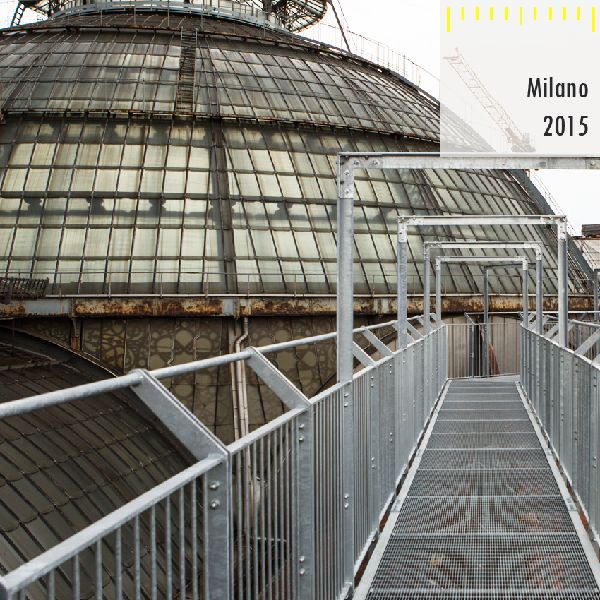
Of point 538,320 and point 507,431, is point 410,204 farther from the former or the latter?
point 507,431

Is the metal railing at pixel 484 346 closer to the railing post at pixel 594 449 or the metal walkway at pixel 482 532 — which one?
the metal walkway at pixel 482 532

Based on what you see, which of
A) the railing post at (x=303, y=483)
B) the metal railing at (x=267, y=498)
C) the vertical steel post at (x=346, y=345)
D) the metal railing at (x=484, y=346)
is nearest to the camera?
the metal railing at (x=267, y=498)

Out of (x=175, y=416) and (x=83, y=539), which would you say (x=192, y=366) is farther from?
(x=83, y=539)

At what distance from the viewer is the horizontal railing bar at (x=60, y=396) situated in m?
3.07

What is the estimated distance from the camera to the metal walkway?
8664mm

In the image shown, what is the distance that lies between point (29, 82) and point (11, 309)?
11049mm

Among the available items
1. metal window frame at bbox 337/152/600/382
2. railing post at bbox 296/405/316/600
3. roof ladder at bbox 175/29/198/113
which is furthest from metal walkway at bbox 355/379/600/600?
roof ladder at bbox 175/29/198/113

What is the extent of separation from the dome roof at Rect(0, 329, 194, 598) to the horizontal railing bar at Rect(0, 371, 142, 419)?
6.36 m

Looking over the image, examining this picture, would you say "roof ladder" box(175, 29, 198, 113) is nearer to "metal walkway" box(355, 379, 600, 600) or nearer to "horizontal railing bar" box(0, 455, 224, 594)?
"metal walkway" box(355, 379, 600, 600)

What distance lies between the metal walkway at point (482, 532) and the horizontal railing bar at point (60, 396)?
509 centimetres

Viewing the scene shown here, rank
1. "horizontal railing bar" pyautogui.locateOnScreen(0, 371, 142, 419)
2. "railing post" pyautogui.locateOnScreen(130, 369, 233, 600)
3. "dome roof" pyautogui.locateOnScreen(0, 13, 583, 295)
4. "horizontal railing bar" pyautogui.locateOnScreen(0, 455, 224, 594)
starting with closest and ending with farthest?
"horizontal railing bar" pyautogui.locateOnScreen(0, 455, 224, 594)
"horizontal railing bar" pyautogui.locateOnScreen(0, 371, 142, 419)
"railing post" pyautogui.locateOnScreen(130, 369, 233, 600)
"dome roof" pyautogui.locateOnScreen(0, 13, 583, 295)

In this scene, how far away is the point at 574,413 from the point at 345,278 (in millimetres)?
4776

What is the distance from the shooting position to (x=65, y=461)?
14094 mm

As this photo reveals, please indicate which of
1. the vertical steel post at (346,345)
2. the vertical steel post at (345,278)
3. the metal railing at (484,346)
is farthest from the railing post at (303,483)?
the metal railing at (484,346)
